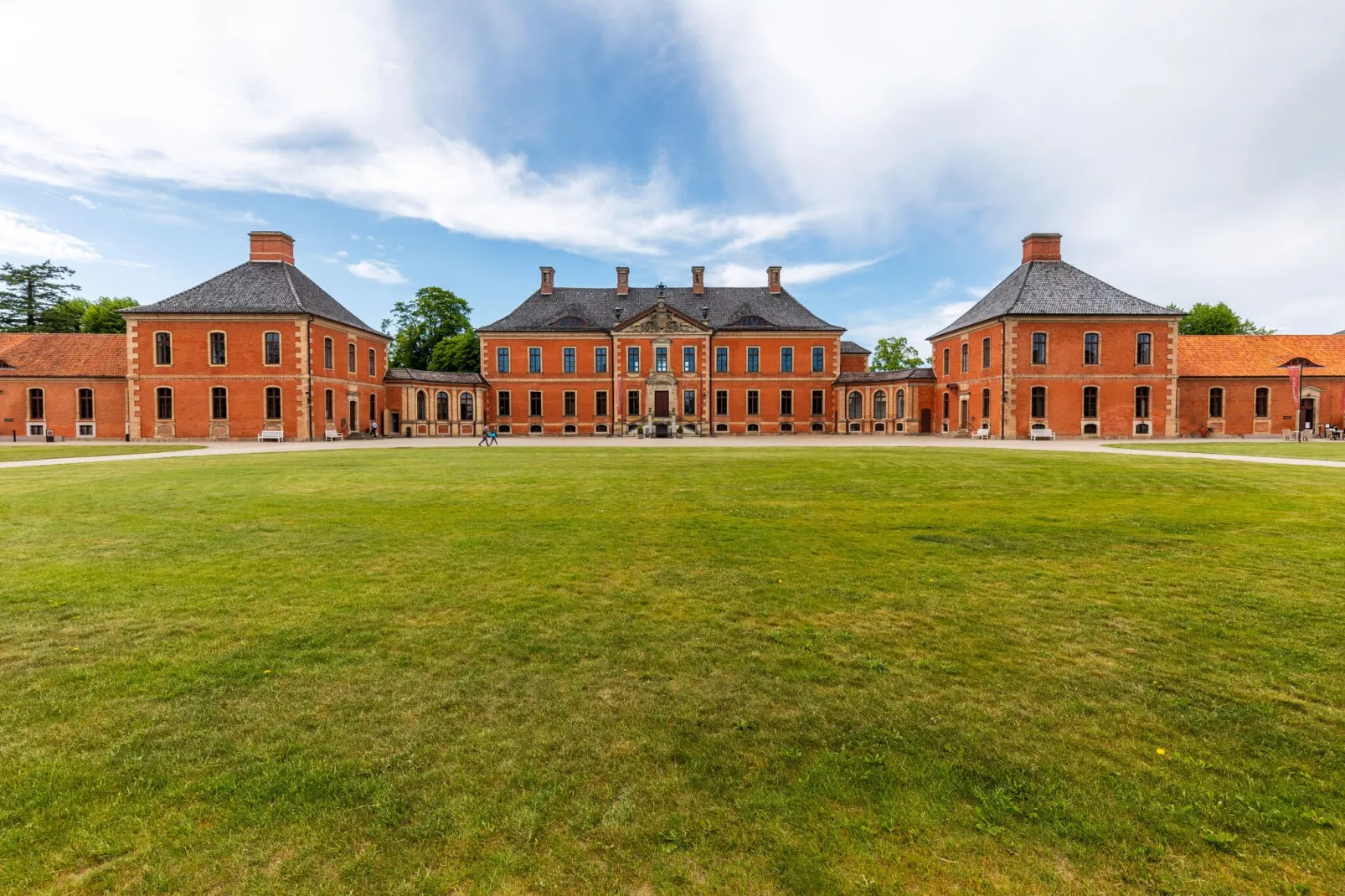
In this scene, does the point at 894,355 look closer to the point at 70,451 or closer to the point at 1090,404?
the point at 1090,404

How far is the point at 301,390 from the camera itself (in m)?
38.5

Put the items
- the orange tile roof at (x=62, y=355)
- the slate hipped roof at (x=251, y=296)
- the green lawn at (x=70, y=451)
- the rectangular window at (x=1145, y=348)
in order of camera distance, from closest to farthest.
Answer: the green lawn at (x=70, y=451) < the slate hipped roof at (x=251, y=296) < the rectangular window at (x=1145, y=348) < the orange tile roof at (x=62, y=355)

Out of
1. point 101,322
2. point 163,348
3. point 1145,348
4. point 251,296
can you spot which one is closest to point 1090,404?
point 1145,348

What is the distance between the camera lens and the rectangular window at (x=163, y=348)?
126ft

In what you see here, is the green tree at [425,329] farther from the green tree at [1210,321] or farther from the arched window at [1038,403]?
the green tree at [1210,321]

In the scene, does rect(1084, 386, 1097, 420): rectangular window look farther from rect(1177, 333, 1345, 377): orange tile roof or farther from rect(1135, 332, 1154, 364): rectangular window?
rect(1177, 333, 1345, 377): orange tile roof

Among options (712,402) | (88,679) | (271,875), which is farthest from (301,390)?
(271,875)

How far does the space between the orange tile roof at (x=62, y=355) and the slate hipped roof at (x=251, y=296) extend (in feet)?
17.3

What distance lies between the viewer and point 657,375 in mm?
48781

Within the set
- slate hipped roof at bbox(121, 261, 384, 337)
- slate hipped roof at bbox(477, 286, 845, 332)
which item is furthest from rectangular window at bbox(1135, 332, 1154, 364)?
slate hipped roof at bbox(121, 261, 384, 337)

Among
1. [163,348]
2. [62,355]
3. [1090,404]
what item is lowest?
[1090,404]

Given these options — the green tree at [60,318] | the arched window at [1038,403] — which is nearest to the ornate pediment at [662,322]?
the arched window at [1038,403]

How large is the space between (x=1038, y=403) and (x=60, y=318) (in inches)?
3289

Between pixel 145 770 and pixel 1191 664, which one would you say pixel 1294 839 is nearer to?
pixel 1191 664
